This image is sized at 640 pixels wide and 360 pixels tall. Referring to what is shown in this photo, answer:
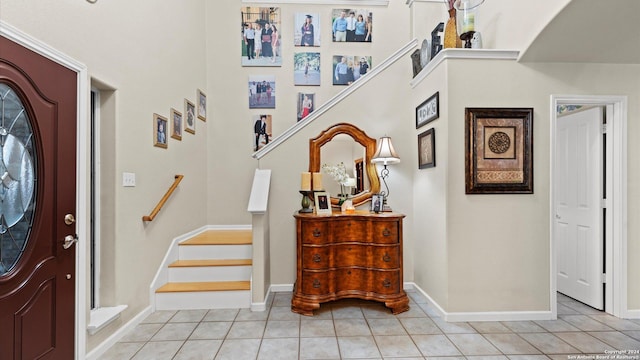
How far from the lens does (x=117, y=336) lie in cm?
249

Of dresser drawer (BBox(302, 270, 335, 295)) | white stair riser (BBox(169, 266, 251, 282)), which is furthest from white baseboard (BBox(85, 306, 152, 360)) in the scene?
dresser drawer (BBox(302, 270, 335, 295))

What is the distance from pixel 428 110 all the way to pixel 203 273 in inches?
118

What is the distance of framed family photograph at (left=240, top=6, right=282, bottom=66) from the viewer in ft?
15.0

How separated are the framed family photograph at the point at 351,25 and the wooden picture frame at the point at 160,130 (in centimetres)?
278

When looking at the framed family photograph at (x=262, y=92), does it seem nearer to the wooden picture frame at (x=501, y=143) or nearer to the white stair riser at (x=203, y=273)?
the white stair riser at (x=203, y=273)

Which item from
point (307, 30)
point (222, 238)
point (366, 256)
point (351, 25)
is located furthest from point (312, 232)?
point (351, 25)

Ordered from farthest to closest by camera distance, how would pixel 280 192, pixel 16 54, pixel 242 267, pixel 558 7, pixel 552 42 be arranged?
1. pixel 280 192
2. pixel 242 267
3. pixel 552 42
4. pixel 558 7
5. pixel 16 54

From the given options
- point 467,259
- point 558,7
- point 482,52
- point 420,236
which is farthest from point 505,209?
point 558,7

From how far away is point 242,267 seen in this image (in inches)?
133

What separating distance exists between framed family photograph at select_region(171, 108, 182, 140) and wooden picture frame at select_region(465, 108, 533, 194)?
317 centimetres

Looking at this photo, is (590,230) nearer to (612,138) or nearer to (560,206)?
(560,206)

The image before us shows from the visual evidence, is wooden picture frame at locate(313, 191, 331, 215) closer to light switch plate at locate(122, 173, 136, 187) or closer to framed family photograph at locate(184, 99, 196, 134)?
light switch plate at locate(122, 173, 136, 187)

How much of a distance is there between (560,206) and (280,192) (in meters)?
3.20

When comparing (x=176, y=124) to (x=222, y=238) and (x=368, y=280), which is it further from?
(x=368, y=280)
